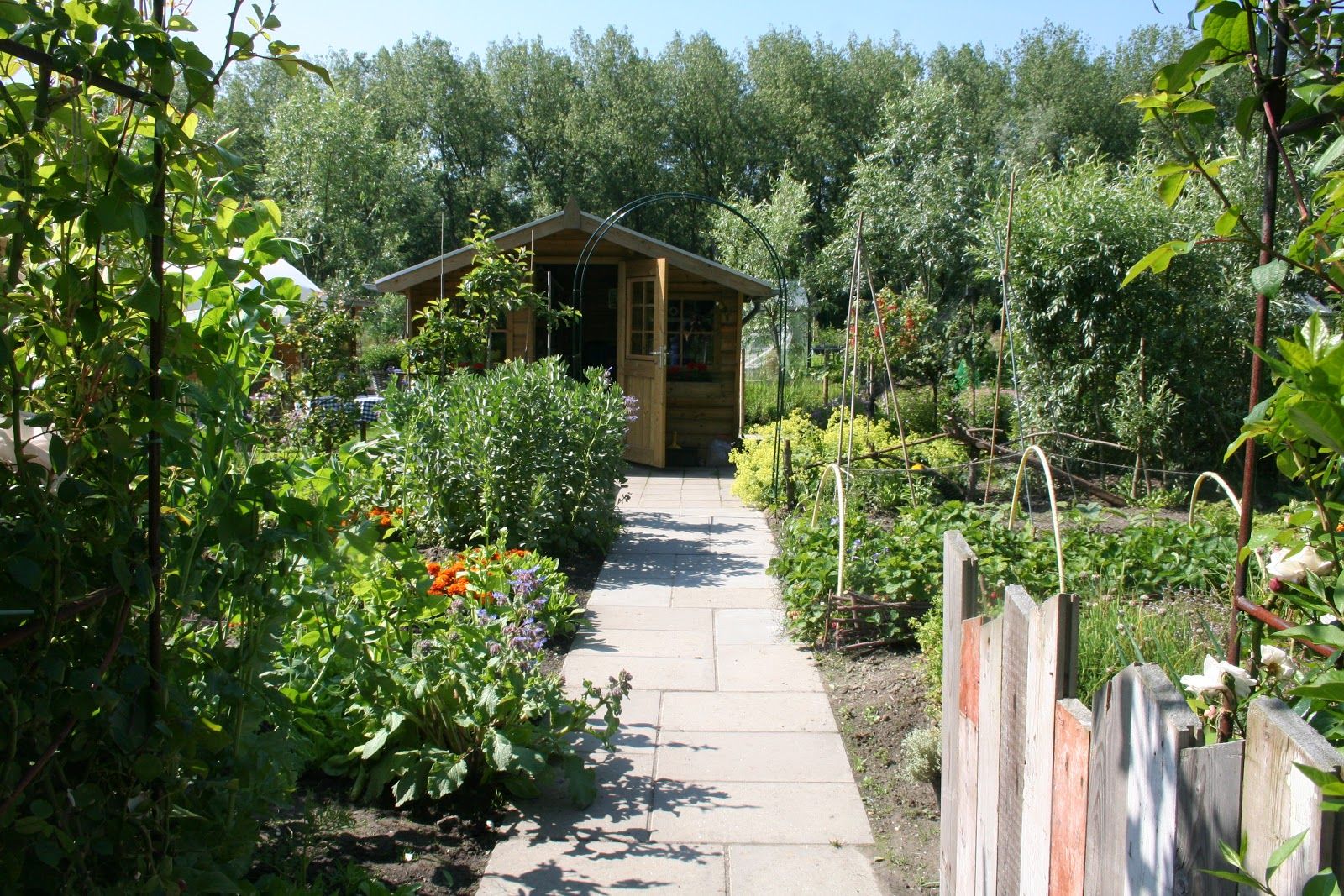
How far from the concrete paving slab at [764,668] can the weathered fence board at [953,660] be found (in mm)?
2112

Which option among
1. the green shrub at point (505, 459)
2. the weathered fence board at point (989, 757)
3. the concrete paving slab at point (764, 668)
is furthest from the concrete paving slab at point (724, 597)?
the weathered fence board at point (989, 757)

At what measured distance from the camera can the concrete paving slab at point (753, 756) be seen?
3.59m

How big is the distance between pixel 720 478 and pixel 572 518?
178 inches

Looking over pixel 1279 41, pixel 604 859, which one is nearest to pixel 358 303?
pixel 604 859

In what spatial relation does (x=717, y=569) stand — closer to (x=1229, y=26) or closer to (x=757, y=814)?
(x=757, y=814)

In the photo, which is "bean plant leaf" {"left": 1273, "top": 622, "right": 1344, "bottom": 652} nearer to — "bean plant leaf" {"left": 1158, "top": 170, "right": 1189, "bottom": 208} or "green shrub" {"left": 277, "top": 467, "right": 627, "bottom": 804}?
"bean plant leaf" {"left": 1158, "top": 170, "right": 1189, "bottom": 208}

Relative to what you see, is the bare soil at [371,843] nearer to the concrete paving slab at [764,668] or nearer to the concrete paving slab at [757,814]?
the concrete paving slab at [757,814]

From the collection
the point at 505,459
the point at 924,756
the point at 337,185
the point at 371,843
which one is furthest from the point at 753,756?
the point at 337,185

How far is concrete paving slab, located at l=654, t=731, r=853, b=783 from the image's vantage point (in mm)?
3590

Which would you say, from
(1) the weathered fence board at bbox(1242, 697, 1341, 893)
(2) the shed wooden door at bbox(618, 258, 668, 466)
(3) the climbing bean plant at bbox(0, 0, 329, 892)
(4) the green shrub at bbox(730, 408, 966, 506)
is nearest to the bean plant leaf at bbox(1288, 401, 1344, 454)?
(1) the weathered fence board at bbox(1242, 697, 1341, 893)

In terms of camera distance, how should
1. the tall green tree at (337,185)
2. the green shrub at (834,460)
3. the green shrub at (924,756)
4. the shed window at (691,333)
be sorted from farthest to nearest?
the tall green tree at (337,185), the shed window at (691,333), the green shrub at (834,460), the green shrub at (924,756)

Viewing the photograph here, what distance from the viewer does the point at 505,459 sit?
21.7 feet

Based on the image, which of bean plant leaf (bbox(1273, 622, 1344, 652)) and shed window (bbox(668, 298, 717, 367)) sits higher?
shed window (bbox(668, 298, 717, 367))

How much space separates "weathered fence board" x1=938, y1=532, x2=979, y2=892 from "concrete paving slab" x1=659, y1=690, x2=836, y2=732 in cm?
166
